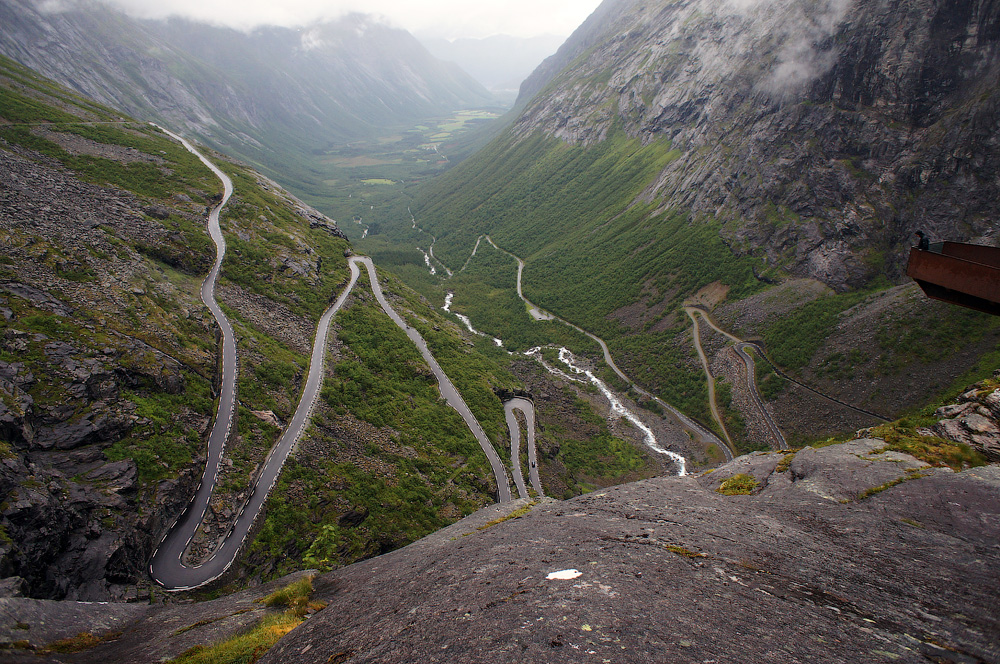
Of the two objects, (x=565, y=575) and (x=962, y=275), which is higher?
(x=962, y=275)

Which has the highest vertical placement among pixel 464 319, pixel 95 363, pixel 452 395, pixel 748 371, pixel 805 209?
pixel 805 209

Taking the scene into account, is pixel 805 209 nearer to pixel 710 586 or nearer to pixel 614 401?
pixel 614 401

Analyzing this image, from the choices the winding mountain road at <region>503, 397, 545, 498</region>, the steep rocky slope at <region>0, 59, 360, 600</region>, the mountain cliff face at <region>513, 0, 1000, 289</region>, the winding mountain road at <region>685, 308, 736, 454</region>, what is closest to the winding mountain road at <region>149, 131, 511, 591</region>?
the steep rocky slope at <region>0, 59, 360, 600</region>

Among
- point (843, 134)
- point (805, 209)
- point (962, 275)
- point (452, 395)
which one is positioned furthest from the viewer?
point (805, 209)

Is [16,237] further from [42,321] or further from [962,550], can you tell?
[962,550]

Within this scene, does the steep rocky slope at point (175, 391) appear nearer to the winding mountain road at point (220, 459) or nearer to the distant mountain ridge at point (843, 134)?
the winding mountain road at point (220, 459)

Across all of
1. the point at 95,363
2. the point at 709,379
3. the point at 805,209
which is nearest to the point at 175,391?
the point at 95,363

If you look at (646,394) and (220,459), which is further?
(646,394)
